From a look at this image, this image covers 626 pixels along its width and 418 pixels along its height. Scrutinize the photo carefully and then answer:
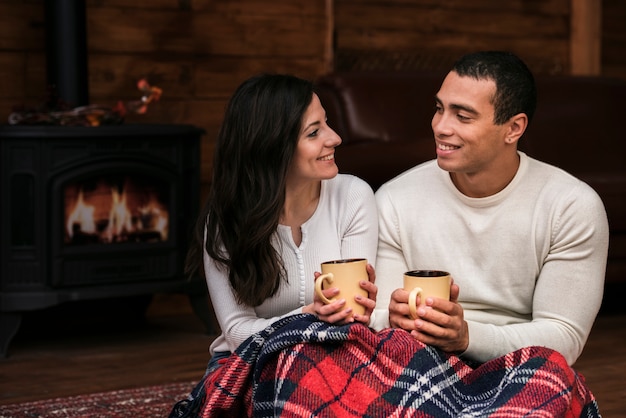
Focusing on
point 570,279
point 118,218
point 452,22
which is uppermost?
point 452,22

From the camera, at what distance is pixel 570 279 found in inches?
83.1

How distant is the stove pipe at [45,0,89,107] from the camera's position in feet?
12.1

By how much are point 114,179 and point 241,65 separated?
1007mm

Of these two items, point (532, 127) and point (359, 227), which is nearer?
point (359, 227)

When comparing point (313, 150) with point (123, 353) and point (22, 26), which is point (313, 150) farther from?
point (22, 26)

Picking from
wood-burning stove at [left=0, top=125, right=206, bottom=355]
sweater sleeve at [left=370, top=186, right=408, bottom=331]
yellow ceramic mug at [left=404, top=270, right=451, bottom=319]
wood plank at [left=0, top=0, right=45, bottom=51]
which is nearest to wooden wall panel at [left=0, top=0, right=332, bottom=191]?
wood plank at [left=0, top=0, right=45, bottom=51]

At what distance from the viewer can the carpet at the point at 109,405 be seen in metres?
2.77

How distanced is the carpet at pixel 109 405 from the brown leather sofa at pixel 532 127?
3.25 feet

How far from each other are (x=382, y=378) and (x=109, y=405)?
1201 millimetres

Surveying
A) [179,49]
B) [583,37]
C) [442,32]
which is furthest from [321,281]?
[583,37]

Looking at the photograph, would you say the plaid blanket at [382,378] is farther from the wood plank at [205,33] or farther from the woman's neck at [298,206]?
the wood plank at [205,33]

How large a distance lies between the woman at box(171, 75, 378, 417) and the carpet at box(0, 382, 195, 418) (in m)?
0.59

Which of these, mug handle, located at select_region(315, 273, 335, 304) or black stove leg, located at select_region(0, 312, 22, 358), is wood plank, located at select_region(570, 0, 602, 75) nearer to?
black stove leg, located at select_region(0, 312, 22, 358)

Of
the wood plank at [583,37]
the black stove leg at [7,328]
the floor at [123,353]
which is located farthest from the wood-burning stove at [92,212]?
the wood plank at [583,37]
